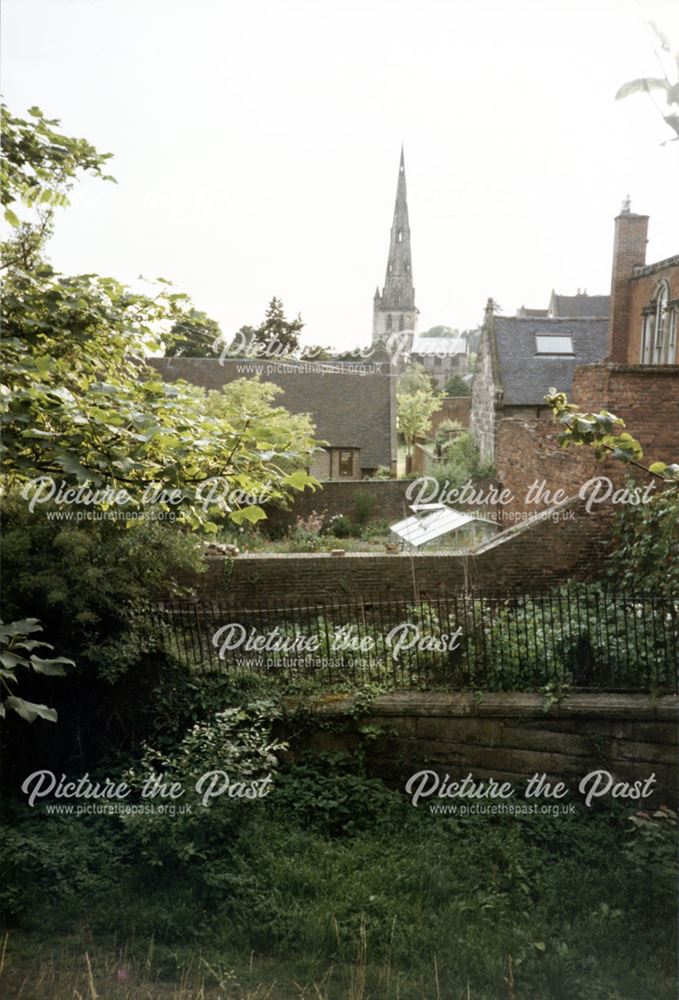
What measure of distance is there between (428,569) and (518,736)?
3083 millimetres

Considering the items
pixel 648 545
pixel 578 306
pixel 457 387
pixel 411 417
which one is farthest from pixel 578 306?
pixel 648 545

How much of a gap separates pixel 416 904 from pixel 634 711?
2.51 metres

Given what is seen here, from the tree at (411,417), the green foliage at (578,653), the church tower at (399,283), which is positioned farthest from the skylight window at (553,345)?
the green foliage at (578,653)

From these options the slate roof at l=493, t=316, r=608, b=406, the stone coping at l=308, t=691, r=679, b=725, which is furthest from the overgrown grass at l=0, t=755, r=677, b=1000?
the slate roof at l=493, t=316, r=608, b=406

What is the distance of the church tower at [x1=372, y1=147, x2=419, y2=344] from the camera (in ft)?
35.6

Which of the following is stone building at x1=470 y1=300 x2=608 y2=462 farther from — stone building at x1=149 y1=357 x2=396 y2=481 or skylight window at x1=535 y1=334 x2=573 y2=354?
stone building at x1=149 y1=357 x2=396 y2=481

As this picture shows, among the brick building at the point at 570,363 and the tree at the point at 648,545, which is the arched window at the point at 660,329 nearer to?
the brick building at the point at 570,363

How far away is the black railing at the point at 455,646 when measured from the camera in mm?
6699

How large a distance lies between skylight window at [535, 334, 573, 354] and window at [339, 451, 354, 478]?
20.4ft

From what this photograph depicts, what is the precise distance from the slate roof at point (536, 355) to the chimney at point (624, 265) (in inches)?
33.8

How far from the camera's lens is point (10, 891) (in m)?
5.30

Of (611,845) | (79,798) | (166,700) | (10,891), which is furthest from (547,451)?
(10,891)

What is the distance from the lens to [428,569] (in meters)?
9.24

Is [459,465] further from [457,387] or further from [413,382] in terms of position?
[457,387]
